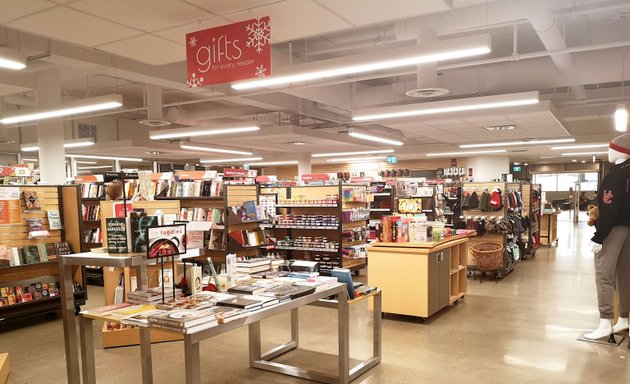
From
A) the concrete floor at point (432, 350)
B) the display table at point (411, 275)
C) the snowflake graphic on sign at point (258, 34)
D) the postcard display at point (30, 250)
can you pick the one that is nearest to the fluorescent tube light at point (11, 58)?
the postcard display at point (30, 250)

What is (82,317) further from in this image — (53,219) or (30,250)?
(53,219)

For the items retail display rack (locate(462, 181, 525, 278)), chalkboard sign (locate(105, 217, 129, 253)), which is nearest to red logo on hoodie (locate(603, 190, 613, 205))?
retail display rack (locate(462, 181, 525, 278))

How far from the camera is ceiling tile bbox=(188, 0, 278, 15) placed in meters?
4.20

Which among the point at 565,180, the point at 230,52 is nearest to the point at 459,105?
the point at 230,52

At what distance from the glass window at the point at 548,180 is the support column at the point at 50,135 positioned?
87.1 feet

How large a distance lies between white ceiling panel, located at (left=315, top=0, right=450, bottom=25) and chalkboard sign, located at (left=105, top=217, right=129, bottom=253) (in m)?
2.67

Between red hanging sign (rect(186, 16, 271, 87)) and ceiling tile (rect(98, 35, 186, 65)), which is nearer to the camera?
red hanging sign (rect(186, 16, 271, 87))

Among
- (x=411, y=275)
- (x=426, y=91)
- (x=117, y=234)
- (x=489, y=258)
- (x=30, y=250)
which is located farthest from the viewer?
(x=489, y=258)

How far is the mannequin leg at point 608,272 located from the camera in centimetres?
491

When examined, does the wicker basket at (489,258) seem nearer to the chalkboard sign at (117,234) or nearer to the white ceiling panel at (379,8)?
the white ceiling panel at (379,8)

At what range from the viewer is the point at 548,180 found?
28250 millimetres

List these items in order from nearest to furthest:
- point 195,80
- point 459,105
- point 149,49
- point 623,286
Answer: point 195,80 < point 623,286 < point 149,49 < point 459,105

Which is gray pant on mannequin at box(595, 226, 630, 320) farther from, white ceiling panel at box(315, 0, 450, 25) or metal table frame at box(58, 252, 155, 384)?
metal table frame at box(58, 252, 155, 384)

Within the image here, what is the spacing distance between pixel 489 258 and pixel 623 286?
10.9 ft
